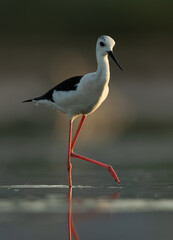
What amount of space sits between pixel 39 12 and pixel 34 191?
59.3 feet

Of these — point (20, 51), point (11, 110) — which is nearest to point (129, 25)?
point (20, 51)

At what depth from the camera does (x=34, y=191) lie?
8055 millimetres

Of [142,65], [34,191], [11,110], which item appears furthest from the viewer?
[142,65]

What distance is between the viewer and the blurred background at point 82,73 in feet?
39.2

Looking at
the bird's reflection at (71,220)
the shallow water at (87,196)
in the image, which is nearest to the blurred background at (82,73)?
the shallow water at (87,196)

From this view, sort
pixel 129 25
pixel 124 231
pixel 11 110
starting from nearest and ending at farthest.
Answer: pixel 124 231 → pixel 11 110 → pixel 129 25

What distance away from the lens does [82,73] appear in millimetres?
21094

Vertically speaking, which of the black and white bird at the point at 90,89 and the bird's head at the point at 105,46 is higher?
the bird's head at the point at 105,46

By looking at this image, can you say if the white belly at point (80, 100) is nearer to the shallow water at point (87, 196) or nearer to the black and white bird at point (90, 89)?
the black and white bird at point (90, 89)

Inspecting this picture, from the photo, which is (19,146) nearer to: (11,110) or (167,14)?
(11,110)

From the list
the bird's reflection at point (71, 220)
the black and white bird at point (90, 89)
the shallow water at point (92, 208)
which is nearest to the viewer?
the bird's reflection at point (71, 220)

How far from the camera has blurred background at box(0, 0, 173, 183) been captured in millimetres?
11953

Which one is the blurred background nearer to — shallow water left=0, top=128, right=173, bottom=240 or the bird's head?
shallow water left=0, top=128, right=173, bottom=240

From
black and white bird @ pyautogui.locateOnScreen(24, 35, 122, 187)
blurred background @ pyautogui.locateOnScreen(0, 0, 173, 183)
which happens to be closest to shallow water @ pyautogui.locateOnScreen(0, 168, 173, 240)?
black and white bird @ pyautogui.locateOnScreen(24, 35, 122, 187)
